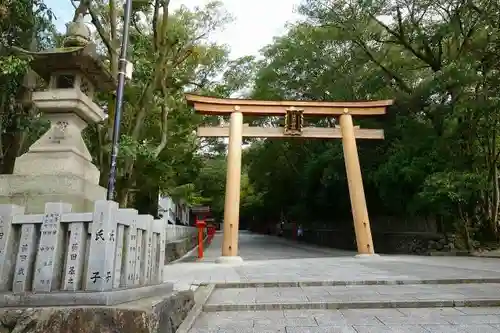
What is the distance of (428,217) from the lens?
16578 mm

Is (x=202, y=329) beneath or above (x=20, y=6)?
beneath

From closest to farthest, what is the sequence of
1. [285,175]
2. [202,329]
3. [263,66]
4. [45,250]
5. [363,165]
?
[45,250]
[202,329]
[363,165]
[263,66]
[285,175]

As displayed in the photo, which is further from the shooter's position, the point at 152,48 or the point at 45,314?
the point at 152,48

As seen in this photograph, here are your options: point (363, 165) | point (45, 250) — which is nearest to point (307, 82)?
point (363, 165)

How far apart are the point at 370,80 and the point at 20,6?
1460cm

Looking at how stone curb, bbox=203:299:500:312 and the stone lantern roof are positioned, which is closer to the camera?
stone curb, bbox=203:299:500:312

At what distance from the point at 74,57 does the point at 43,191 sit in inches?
77.2

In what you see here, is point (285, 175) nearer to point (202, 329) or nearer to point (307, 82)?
point (307, 82)

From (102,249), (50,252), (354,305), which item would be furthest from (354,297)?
(50,252)

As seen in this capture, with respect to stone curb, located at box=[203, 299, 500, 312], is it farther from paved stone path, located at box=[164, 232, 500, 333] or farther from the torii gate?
the torii gate

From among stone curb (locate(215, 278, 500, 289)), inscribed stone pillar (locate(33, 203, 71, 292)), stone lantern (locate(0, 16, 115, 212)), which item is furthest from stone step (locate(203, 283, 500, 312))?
stone lantern (locate(0, 16, 115, 212))

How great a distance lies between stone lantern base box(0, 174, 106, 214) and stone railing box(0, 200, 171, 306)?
1284 mm

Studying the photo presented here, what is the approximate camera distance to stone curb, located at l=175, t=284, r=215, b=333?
3683mm

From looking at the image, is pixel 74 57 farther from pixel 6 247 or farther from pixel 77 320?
pixel 77 320
